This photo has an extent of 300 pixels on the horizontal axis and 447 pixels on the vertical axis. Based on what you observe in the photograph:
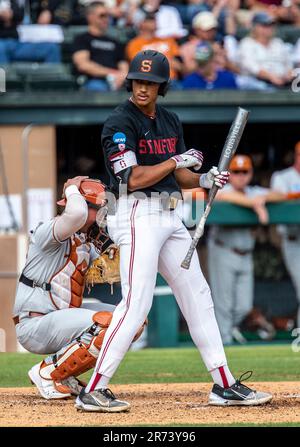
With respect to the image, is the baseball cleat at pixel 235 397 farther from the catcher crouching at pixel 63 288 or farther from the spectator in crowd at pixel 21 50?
the spectator in crowd at pixel 21 50

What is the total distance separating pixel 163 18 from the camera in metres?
13.0

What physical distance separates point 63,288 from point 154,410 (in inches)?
40.7

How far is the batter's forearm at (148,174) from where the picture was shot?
5.22m

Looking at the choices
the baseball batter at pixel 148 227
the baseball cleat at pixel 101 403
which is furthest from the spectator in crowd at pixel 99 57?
the baseball cleat at pixel 101 403

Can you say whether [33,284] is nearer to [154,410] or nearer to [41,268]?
A: [41,268]

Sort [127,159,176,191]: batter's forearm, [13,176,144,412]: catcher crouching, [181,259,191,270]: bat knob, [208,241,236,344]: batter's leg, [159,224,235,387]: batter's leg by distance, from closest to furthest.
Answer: [127,159,176,191]: batter's forearm < [181,259,191,270]: bat knob < [159,224,235,387]: batter's leg < [13,176,144,412]: catcher crouching < [208,241,236,344]: batter's leg

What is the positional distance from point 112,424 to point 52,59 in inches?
316

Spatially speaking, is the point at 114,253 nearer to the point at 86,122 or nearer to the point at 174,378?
the point at 174,378

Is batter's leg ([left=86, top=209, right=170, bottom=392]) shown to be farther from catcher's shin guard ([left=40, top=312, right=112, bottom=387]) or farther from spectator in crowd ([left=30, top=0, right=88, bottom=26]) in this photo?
spectator in crowd ([left=30, top=0, right=88, bottom=26])

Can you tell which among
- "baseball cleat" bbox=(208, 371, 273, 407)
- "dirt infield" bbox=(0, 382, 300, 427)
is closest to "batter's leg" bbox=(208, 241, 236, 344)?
"dirt infield" bbox=(0, 382, 300, 427)

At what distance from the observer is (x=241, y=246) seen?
11477mm

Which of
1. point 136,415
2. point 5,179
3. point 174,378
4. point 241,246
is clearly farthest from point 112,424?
point 5,179

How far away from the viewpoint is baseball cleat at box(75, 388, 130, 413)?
530cm

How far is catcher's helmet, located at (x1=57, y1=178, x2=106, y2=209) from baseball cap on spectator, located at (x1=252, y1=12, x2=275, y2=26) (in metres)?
7.07
